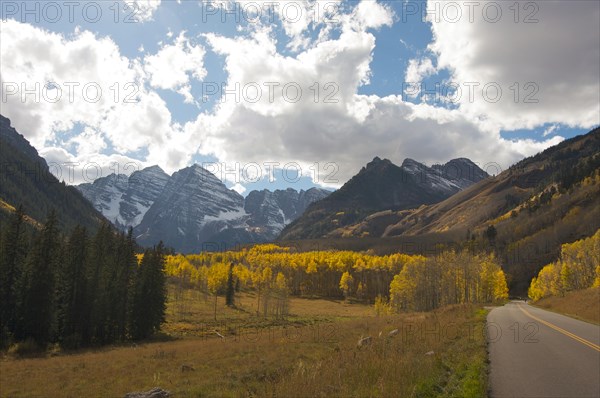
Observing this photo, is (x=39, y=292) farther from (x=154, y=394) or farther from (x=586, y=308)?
(x=586, y=308)

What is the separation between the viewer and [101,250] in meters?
62.2

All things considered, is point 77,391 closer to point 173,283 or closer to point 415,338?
point 415,338

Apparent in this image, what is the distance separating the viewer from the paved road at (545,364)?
12.4 metres

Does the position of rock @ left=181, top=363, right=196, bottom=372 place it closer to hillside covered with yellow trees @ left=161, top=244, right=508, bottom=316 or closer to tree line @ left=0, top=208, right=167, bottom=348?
tree line @ left=0, top=208, right=167, bottom=348

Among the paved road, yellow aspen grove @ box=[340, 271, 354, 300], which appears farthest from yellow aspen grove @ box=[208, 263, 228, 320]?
the paved road

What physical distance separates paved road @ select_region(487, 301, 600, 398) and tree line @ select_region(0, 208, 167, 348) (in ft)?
174

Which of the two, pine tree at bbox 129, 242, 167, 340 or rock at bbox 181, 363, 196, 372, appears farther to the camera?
pine tree at bbox 129, 242, 167, 340

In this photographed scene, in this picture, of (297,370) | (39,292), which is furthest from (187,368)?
(39,292)

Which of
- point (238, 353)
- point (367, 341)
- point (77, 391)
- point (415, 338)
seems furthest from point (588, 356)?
point (77, 391)

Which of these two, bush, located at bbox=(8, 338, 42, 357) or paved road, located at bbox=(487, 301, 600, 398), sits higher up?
paved road, located at bbox=(487, 301, 600, 398)

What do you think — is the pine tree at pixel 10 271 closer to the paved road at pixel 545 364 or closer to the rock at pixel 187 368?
the rock at pixel 187 368

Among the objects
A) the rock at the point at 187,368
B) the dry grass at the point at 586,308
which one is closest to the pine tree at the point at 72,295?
the rock at the point at 187,368

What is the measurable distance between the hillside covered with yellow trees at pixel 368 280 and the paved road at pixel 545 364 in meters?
61.4

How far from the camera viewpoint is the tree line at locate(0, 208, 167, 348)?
50.7 metres
